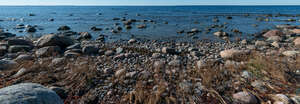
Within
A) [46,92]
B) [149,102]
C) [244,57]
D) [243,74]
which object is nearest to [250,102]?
[243,74]

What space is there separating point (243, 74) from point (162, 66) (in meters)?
2.51

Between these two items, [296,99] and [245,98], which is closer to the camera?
[296,99]

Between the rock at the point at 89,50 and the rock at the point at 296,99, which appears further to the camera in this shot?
the rock at the point at 89,50

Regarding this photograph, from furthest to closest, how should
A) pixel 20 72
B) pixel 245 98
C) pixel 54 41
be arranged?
pixel 54 41
pixel 20 72
pixel 245 98

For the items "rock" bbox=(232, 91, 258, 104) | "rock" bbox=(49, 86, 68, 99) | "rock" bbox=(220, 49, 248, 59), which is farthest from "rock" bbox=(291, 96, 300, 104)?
"rock" bbox=(49, 86, 68, 99)

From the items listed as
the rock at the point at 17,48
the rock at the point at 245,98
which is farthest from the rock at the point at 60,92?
the rock at the point at 17,48

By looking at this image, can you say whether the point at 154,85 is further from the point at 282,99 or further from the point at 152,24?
the point at 152,24

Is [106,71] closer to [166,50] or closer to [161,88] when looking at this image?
[161,88]

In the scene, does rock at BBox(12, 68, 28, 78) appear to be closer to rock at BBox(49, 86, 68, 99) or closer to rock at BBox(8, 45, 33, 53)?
rock at BBox(49, 86, 68, 99)

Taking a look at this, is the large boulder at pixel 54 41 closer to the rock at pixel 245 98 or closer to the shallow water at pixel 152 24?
the shallow water at pixel 152 24

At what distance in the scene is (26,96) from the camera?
2094mm

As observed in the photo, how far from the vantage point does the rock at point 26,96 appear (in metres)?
1.95

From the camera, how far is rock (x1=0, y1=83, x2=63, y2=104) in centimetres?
195

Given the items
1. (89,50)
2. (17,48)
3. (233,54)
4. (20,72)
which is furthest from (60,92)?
(17,48)
